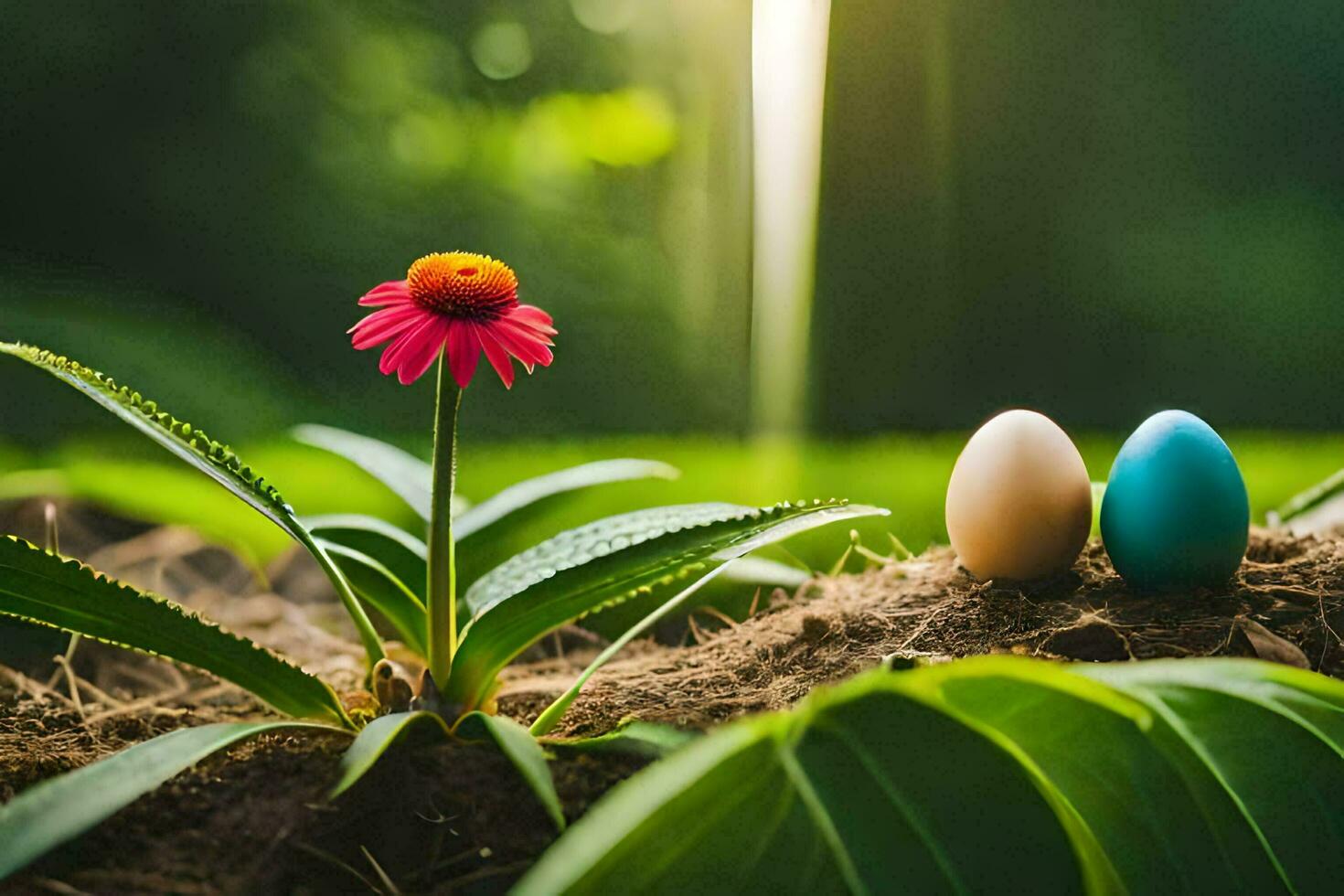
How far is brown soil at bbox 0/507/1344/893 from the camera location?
0.43 metres

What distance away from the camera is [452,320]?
0.50 m

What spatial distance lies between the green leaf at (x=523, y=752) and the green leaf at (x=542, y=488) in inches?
11.0

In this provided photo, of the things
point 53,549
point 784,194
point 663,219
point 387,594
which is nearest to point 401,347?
point 387,594

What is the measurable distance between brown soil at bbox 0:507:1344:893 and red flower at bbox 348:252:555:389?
186 mm

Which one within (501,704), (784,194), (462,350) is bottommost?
(501,704)

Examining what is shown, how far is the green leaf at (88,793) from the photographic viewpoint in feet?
1.14

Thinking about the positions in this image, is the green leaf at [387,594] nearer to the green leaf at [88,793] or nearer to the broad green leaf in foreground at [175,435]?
the broad green leaf in foreground at [175,435]

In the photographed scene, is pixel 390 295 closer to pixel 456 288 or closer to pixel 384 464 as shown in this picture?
pixel 456 288

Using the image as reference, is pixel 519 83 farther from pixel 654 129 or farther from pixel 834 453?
pixel 834 453

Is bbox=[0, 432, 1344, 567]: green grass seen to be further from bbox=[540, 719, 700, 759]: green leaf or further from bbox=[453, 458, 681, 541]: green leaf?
bbox=[540, 719, 700, 759]: green leaf

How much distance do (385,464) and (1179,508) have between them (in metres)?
0.55

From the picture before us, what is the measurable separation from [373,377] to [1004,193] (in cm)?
141

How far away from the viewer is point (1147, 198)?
2.05 m

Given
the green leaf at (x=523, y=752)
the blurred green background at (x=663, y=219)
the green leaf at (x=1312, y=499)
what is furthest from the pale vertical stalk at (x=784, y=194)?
the green leaf at (x=523, y=752)
